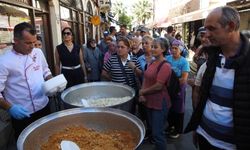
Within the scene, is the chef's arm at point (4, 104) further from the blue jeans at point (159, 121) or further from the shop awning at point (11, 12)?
the shop awning at point (11, 12)

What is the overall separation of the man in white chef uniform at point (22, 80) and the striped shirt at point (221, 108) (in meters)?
1.76

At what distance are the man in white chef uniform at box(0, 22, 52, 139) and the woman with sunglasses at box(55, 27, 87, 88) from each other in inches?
86.7

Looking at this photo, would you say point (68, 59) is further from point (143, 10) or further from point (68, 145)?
point (143, 10)

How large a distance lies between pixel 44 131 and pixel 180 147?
2707mm

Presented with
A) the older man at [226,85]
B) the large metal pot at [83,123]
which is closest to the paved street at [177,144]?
the large metal pot at [83,123]

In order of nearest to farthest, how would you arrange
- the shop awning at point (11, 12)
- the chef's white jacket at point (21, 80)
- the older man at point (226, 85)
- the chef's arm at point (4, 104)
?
the older man at point (226, 85) < the chef's arm at point (4, 104) < the chef's white jacket at point (21, 80) < the shop awning at point (11, 12)

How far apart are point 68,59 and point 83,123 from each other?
9.59ft

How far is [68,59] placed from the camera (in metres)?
5.20

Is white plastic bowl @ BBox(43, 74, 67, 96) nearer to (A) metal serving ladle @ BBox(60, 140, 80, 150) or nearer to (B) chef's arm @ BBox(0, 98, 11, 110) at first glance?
(B) chef's arm @ BBox(0, 98, 11, 110)

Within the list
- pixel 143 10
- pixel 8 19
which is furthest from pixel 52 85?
pixel 143 10

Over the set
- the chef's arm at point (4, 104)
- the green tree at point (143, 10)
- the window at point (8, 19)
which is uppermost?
the green tree at point (143, 10)

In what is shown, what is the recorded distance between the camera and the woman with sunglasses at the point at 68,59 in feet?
17.0

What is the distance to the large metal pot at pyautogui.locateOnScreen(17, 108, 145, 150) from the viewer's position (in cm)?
214

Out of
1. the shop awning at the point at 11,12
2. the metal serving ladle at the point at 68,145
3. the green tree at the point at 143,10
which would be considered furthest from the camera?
the green tree at the point at 143,10
